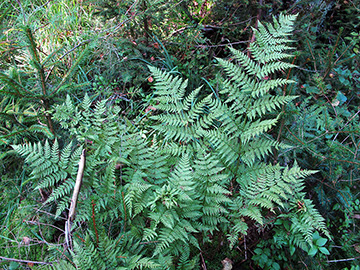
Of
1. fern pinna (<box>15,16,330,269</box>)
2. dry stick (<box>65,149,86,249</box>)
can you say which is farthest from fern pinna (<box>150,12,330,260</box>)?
dry stick (<box>65,149,86,249</box>)

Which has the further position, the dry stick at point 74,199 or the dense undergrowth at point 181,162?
the dense undergrowth at point 181,162

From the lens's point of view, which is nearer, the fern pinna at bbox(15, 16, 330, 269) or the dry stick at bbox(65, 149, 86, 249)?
the dry stick at bbox(65, 149, 86, 249)

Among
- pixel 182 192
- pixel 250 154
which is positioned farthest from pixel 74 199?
pixel 250 154

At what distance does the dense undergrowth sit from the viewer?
6.53 feet

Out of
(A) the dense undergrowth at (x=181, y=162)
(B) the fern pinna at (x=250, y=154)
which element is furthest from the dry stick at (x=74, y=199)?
(B) the fern pinna at (x=250, y=154)

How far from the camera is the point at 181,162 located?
204 cm

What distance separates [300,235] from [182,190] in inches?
44.3

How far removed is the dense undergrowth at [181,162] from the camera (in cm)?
199

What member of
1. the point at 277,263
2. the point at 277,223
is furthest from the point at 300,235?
the point at 277,263

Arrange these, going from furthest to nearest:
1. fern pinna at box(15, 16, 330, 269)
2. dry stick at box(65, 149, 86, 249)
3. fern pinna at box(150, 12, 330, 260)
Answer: fern pinna at box(150, 12, 330, 260) < fern pinna at box(15, 16, 330, 269) < dry stick at box(65, 149, 86, 249)

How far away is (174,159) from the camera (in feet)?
7.90

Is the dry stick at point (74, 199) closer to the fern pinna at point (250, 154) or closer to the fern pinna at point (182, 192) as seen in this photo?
the fern pinna at point (182, 192)

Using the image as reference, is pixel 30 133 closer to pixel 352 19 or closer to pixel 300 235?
pixel 300 235

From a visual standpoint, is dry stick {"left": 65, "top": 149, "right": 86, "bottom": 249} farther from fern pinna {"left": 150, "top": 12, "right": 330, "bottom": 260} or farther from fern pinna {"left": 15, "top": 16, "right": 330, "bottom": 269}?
fern pinna {"left": 150, "top": 12, "right": 330, "bottom": 260}
